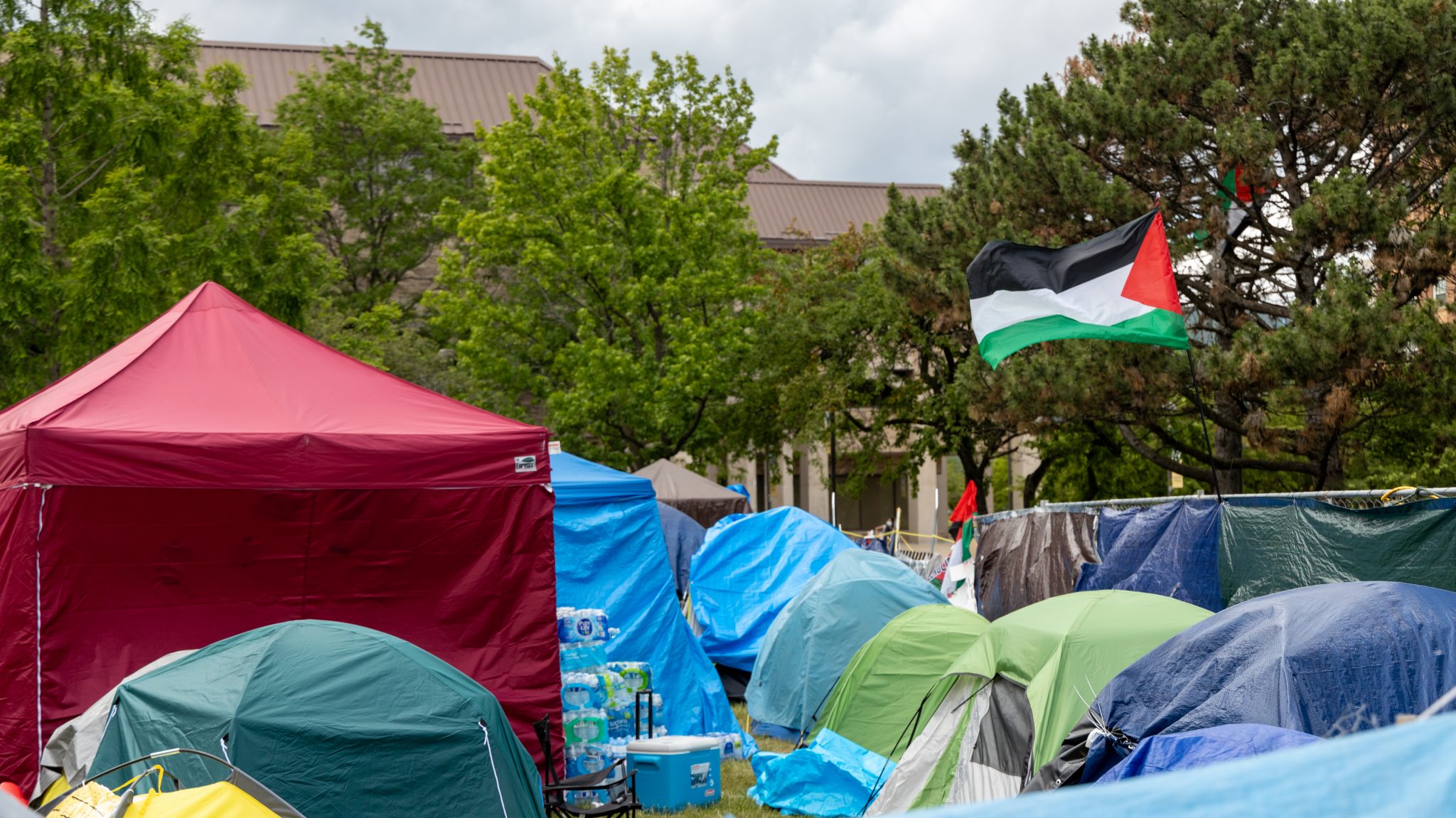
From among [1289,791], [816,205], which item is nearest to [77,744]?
[1289,791]

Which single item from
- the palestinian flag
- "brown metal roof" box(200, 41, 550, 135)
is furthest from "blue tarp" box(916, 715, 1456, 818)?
"brown metal roof" box(200, 41, 550, 135)

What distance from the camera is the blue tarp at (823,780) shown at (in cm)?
912

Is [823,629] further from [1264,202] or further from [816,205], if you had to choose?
[816,205]

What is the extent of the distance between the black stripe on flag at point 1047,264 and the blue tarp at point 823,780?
13.7 ft

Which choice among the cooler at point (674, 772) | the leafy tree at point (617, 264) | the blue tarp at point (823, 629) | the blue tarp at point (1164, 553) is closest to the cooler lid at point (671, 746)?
the cooler at point (674, 772)

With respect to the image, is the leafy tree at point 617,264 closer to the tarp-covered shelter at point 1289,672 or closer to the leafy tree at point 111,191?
the leafy tree at point 111,191

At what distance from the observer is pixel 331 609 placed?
8.62 m

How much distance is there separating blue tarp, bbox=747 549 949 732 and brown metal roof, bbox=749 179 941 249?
35640 millimetres

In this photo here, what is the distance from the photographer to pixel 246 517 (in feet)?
27.6

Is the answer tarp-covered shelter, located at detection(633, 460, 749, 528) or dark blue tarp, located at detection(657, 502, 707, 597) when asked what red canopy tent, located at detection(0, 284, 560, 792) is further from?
tarp-covered shelter, located at detection(633, 460, 749, 528)

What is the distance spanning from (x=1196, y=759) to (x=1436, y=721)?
10.7 ft

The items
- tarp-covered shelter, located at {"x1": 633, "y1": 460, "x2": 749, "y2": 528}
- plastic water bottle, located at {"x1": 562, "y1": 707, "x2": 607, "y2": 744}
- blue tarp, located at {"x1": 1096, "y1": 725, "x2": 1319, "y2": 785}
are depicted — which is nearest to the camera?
blue tarp, located at {"x1": 1096, "y1": 725, "x2": 1319, "y2": 785}

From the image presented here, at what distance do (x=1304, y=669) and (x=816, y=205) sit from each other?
147ft

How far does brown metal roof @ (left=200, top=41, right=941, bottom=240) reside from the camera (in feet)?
136
